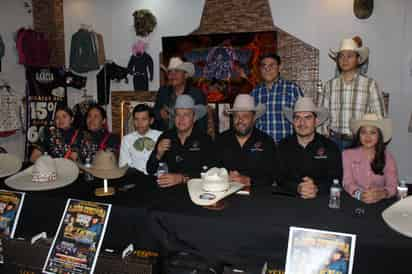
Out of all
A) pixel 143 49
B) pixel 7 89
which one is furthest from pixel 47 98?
pixel 143 49

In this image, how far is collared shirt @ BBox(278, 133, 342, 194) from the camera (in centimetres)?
251

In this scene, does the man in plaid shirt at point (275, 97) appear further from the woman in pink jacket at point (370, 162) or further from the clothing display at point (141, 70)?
the clothing display at point (141, 70)

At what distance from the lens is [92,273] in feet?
6.27

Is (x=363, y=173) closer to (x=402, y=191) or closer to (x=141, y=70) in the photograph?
(x=402, y=191)

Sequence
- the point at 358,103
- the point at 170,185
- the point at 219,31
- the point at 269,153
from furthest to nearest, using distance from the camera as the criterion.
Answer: the point at 219,31 < the point at 358,103 < the point at 269,153 < the point at 170,185

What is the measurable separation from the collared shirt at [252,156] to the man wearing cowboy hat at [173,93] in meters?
0.82

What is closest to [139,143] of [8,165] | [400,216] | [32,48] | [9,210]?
[8,165]

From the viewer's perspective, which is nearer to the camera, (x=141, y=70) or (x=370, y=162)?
(x=370, y=162)

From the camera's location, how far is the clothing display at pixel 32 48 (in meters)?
5.93

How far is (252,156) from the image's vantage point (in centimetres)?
279

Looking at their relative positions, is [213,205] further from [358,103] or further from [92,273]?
[358,103]

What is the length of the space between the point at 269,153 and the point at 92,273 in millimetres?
1502

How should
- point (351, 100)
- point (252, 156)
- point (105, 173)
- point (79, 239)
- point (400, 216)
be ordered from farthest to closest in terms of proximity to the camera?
point (351, 100), point (252, 156), point (105, 173), point (79, 239), point (400, 216)

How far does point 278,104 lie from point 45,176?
→ 209cm
